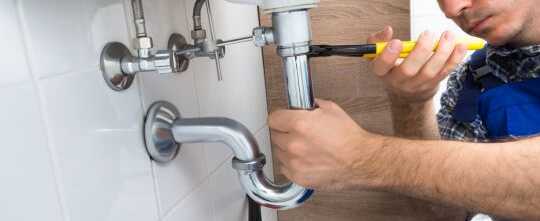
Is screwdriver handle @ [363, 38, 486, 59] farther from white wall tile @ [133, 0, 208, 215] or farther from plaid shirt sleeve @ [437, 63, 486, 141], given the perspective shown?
plaid shirt sleeve @ [437, 63, 486, 141]

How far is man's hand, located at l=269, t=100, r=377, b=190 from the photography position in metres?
0.44

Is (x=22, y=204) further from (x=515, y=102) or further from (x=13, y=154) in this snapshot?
(x=515, y=102)

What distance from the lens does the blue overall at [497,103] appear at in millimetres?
692

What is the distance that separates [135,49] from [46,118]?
0.13 metres

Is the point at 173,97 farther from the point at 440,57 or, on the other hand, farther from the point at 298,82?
the point at 440,57

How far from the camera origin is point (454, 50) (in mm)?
470

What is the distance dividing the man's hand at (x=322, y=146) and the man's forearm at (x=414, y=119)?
13.2 inches

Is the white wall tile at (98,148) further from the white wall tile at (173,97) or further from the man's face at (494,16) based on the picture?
the man's face at (494,16)

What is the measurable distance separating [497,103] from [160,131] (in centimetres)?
57

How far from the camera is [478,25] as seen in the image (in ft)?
2.24

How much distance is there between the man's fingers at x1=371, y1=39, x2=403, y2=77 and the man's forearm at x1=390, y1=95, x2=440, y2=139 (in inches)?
10.7

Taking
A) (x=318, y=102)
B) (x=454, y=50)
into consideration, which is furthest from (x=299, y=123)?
(x=454, y=50)

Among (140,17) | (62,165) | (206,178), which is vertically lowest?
(206,178)

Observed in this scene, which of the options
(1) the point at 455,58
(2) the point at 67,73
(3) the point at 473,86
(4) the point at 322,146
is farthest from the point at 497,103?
(2) the point at 67,73
